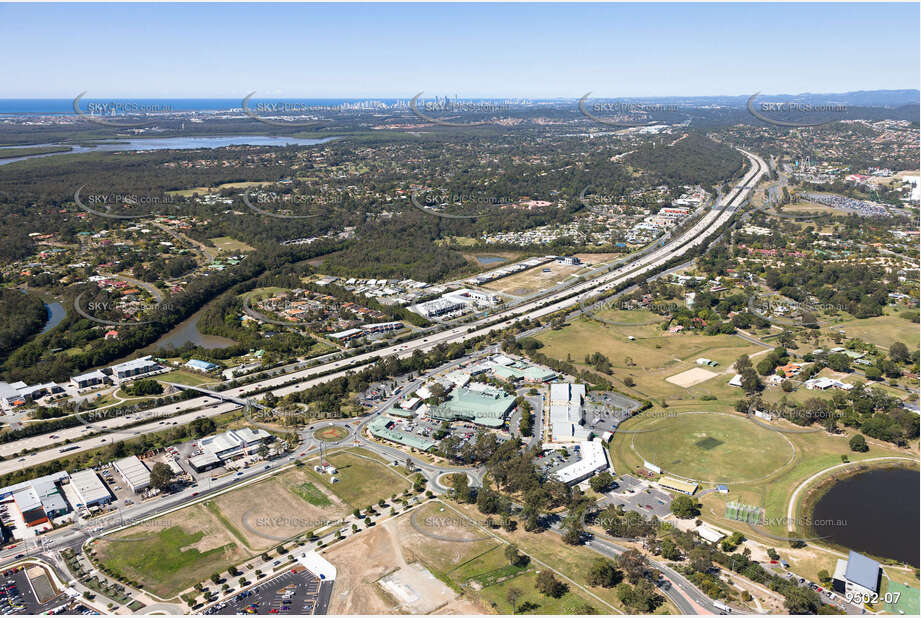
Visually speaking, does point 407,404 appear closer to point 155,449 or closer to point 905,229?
point 155,449

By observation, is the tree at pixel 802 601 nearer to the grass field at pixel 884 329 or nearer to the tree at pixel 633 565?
the tree at pixel 633 565

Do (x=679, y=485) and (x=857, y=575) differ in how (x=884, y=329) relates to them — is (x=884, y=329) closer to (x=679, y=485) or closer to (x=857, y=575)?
(x=679, y=485)

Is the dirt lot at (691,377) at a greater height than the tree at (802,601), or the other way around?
the dirt lot at (691,377)

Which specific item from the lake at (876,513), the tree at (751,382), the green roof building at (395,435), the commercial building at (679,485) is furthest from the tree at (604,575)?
the tree at (751,382)

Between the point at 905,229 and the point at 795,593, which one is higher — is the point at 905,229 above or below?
above

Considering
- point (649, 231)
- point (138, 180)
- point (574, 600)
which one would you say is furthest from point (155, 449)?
point (138, 180)

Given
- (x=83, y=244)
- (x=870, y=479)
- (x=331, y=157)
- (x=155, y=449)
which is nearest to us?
(x=870, y=479)

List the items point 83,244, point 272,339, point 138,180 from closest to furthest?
point 272,339 → point 83,244 → point 138,180
